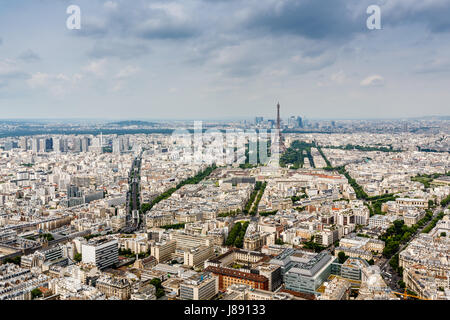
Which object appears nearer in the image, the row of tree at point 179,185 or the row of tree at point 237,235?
the row of tree at point 237,235

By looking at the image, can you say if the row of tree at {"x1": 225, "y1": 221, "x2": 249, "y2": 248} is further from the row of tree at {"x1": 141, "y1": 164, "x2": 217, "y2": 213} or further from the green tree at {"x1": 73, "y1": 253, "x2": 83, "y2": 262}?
the row of tree at {"x1": 141, "y1": 164, "x2": 217, "y2": 213}

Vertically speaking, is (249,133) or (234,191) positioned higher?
(249,133)

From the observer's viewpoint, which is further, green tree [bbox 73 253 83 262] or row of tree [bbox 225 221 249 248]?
row of tree [bbox 225 221 249 248]

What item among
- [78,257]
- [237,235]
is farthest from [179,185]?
[78,257]

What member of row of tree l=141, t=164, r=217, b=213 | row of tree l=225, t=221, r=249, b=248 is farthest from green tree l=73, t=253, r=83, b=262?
row of tree l=141, t=164, r=217, b=213

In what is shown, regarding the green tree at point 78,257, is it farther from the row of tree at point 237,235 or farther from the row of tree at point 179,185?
the row of tree at point 179,185

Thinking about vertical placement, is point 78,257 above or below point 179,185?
below

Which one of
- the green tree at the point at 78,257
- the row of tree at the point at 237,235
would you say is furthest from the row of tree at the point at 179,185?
the green tree at the point at 78,257

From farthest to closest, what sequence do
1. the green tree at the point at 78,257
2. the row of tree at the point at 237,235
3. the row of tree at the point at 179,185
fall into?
the row of tree at the point at 179,185
the row of tree at the point at 237,235
the green tree at the point at 78,257

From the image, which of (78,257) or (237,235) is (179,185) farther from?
(78,257)
